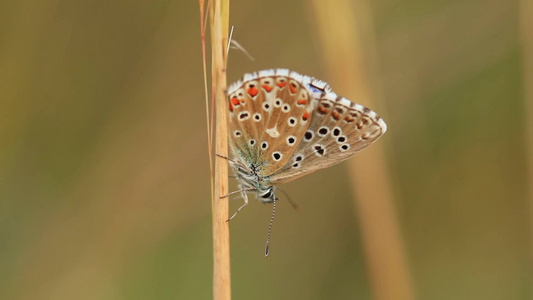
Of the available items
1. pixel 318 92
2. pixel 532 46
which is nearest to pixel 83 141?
pixel 318 92

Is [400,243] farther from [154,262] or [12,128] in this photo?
[12,128]

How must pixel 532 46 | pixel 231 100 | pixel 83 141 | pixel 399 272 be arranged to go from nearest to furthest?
1. pixel 231 100
2. pixel 399 272
3. pixel 532 46
4. pixel 83 141

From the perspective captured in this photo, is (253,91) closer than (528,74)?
Yes

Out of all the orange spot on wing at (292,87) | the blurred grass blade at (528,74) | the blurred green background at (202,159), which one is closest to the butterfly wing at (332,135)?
the orange spot on wing at (292,87)

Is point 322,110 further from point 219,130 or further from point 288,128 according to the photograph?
point 219,130

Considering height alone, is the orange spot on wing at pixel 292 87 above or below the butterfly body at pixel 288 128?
above

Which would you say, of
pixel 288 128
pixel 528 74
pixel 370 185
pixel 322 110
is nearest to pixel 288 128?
pixel 288 128

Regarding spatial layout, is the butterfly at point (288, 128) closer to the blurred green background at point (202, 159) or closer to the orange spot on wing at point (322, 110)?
the orange spot on wing at point (322, 110)
